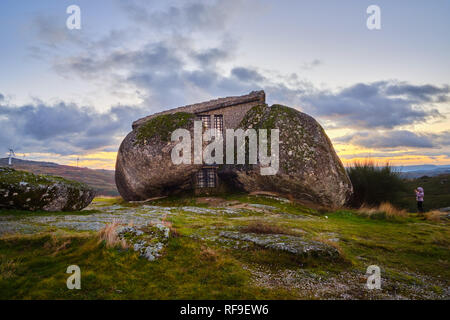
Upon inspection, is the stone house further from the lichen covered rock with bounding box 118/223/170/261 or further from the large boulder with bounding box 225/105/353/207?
the lichen covered rock with bounding box 118/223/170/261

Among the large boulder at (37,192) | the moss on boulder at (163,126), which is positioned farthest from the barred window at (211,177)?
the large boulder at (37,192)

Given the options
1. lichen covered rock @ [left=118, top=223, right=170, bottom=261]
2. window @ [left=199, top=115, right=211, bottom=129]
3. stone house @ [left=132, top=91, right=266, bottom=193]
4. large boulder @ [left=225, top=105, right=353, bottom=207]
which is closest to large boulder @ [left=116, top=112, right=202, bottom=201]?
stone house @ [left=132, top=91, right=266, bottom=193]

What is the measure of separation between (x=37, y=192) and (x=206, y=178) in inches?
482

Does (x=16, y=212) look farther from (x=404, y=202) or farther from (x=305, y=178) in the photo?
(x=404, y=202)

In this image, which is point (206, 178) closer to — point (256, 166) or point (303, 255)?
point (256, 166)

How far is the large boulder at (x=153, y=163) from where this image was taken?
1992 centimetres

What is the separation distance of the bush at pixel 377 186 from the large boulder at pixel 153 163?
1297cm

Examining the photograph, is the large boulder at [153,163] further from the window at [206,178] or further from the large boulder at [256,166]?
the window at [206,178]

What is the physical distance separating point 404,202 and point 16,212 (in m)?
25.7

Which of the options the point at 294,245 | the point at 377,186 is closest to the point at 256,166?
the point at 377,186

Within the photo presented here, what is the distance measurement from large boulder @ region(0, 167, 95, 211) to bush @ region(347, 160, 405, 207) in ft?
63.8

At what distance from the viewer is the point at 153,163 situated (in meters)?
19.8
